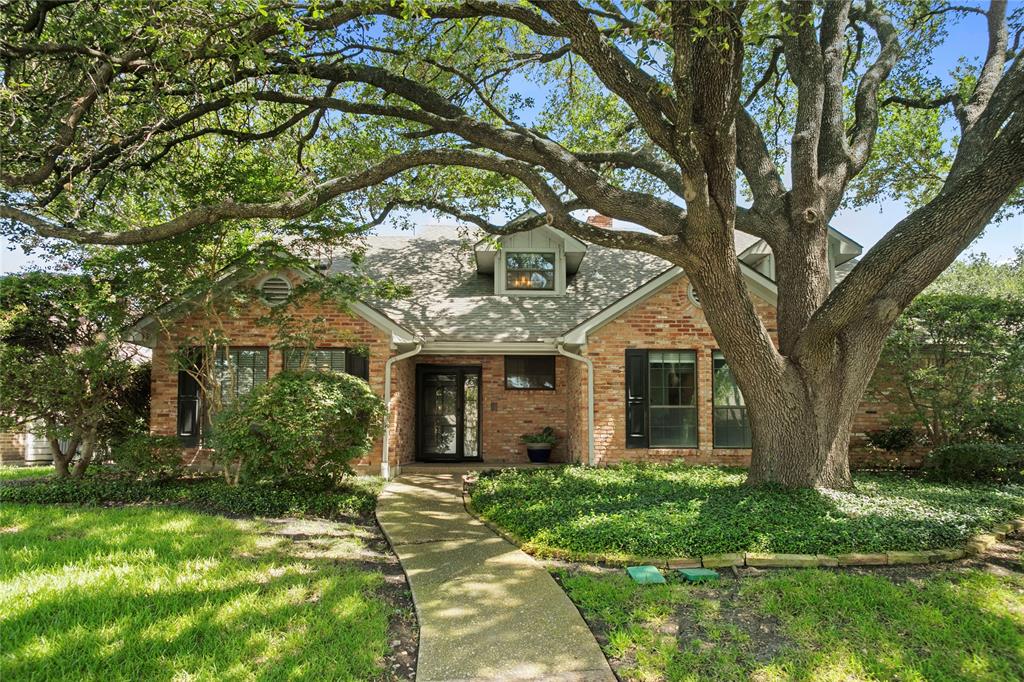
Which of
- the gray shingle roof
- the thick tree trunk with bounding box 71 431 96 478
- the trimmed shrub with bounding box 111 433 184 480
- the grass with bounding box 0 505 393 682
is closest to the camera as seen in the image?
the grass with bounding box 0 505 393 682

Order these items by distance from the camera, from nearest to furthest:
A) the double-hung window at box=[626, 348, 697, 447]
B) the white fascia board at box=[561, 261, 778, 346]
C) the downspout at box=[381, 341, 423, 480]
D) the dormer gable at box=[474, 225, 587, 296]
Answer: the downspout at box=[381, 341, 423, 480] → the white fascia board at box=[561, 261, 778, 346] → the double-hung window at box=[626, 348, 697, 447] → the dormer gable at box=[474, 225, 587, 296]

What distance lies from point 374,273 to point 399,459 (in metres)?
5.22

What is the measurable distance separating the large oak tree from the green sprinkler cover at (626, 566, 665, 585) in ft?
9.96

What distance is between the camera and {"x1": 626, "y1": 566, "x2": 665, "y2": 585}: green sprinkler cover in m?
4.82

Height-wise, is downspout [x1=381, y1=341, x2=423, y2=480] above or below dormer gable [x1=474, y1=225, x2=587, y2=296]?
below

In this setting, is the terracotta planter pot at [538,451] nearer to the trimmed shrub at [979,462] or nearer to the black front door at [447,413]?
the black front door at [447,413]

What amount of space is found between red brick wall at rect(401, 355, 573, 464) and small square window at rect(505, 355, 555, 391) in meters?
0.10

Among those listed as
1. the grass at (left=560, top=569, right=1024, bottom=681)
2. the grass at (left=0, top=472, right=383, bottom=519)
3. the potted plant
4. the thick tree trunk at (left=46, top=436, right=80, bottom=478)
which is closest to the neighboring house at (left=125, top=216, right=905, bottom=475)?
the potted plant

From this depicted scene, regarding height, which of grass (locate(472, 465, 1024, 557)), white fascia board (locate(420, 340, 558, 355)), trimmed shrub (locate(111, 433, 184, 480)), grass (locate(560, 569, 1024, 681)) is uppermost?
white fascia board (locate(420, 340, 558, 355))

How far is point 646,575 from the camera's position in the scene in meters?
4.91

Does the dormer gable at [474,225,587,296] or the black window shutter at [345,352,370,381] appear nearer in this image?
the black window shutter at [345,352,370,381]

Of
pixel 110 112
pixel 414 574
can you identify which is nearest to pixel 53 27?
pixel 110 112

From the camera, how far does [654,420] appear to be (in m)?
11.4

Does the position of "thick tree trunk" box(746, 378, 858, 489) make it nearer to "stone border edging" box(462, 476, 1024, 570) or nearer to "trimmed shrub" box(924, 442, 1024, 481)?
"stone border edging" box(462, 476, 1024, 570)
